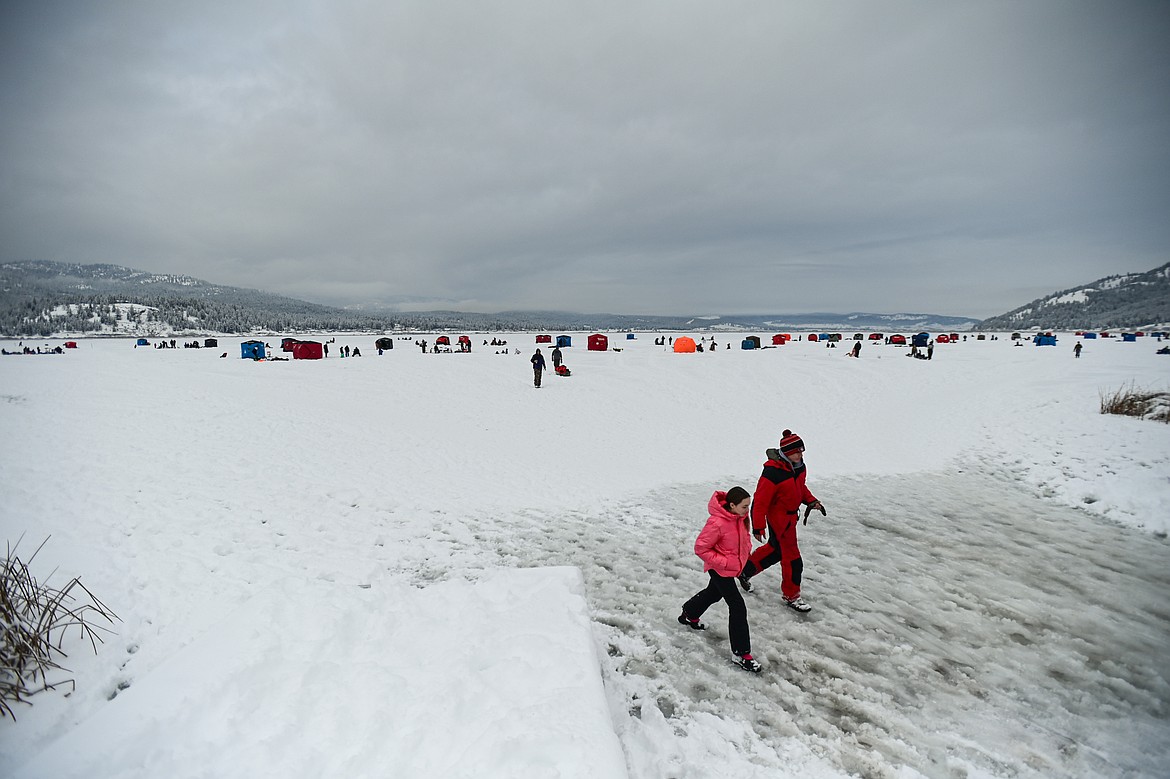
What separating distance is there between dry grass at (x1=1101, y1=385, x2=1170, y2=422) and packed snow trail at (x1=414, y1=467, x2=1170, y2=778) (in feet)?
29.2

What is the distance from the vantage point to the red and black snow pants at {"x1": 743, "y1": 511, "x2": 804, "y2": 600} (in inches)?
232

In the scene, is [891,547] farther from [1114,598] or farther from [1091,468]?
[1091,468]

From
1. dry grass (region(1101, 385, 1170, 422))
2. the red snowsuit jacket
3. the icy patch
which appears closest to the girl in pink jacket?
the red snowsuit jacket

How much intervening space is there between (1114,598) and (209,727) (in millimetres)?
10488

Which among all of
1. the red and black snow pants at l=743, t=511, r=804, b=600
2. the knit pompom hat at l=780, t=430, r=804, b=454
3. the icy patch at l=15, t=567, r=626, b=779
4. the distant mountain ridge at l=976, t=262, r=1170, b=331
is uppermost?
the distant mountain ridge at l=976, t=262, r=1170, b=331

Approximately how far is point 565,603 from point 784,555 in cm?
288

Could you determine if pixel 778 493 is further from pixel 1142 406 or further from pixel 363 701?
pixel 1142 406

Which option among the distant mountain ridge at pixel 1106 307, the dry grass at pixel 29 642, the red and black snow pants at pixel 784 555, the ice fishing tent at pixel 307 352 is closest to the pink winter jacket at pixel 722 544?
the red and black snow pants at pixel 784 555

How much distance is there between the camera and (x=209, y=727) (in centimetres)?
357

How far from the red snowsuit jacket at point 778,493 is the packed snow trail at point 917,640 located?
126cm

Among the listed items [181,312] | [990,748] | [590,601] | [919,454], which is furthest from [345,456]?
[181,312]

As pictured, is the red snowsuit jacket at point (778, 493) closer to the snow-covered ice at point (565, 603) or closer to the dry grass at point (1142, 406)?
the snow-covered ice at point (565, 603)

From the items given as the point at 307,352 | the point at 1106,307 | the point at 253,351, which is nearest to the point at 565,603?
the point at 307,352

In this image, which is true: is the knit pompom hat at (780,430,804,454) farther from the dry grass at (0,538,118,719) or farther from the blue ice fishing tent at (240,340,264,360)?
the blue ice fishing tent at (240,340,264,360)
